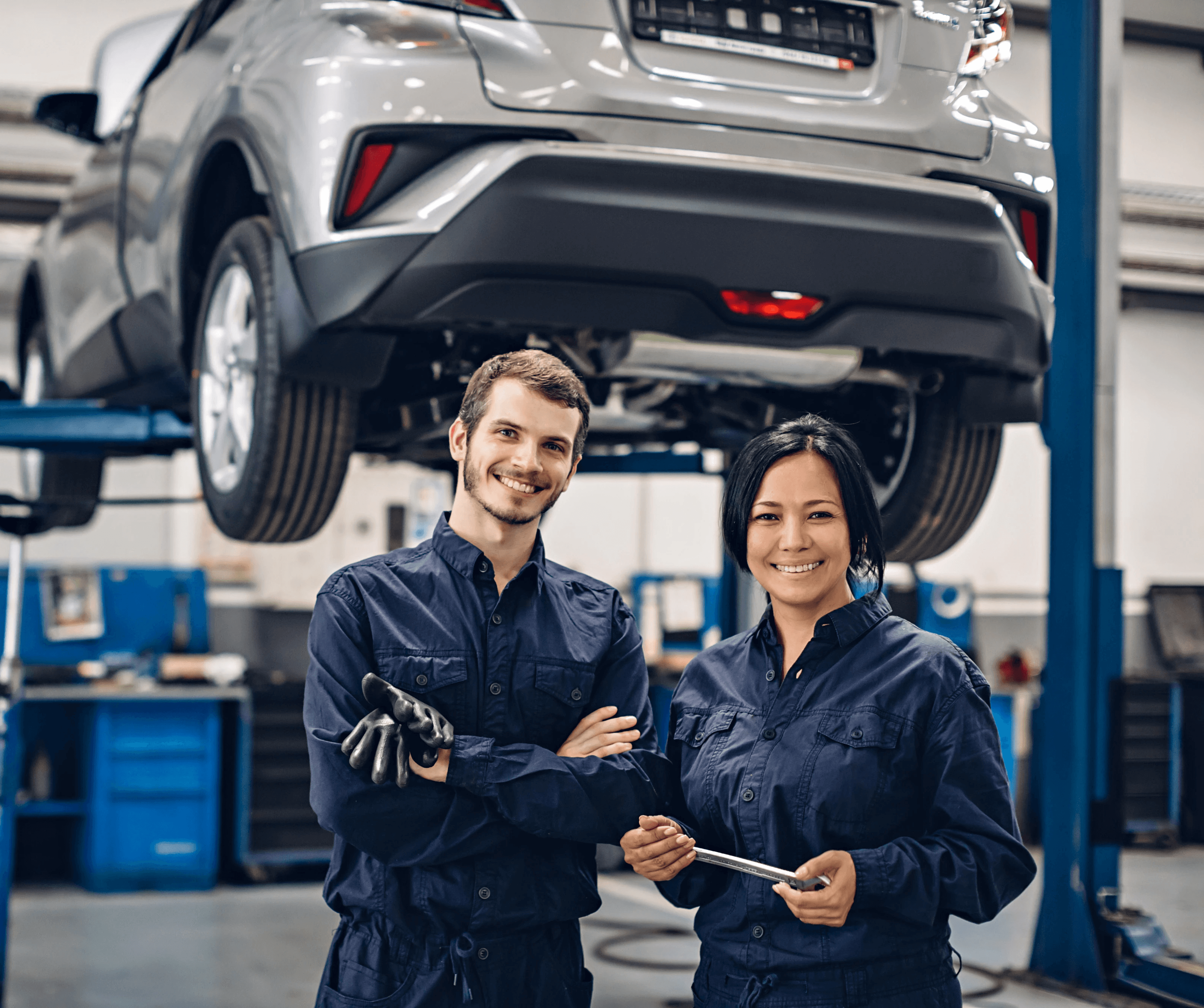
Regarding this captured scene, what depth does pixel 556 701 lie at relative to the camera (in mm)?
1578

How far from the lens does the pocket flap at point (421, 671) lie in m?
1.51

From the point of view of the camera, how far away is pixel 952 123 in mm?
2469

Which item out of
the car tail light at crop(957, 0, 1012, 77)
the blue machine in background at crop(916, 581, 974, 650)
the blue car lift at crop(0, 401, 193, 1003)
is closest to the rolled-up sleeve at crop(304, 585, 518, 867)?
the blue car lift at crop(0, 401, 193, 1003)

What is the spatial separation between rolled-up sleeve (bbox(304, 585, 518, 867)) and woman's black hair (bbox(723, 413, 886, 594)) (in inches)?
15.9

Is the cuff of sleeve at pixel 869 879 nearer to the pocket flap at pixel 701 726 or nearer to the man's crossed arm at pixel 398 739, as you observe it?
the pocket flap at pixel 701 726

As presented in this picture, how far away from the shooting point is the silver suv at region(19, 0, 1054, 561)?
7.09 ft

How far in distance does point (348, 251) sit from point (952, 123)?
1.12 m

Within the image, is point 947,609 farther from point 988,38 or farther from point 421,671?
point 421,671

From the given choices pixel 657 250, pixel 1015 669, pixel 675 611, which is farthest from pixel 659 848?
pixel 1015 669

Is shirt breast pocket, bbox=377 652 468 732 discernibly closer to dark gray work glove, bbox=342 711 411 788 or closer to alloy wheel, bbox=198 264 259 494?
dark gray work glove, bbox=342 711 411 788

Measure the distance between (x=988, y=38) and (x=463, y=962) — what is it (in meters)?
1.98

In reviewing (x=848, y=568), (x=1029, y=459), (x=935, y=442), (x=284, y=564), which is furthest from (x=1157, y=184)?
(x=848, y=568)

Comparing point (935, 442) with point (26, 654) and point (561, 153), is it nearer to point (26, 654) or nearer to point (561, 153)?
point (561, 153)

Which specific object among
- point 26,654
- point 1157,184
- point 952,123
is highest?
point 1157,184
